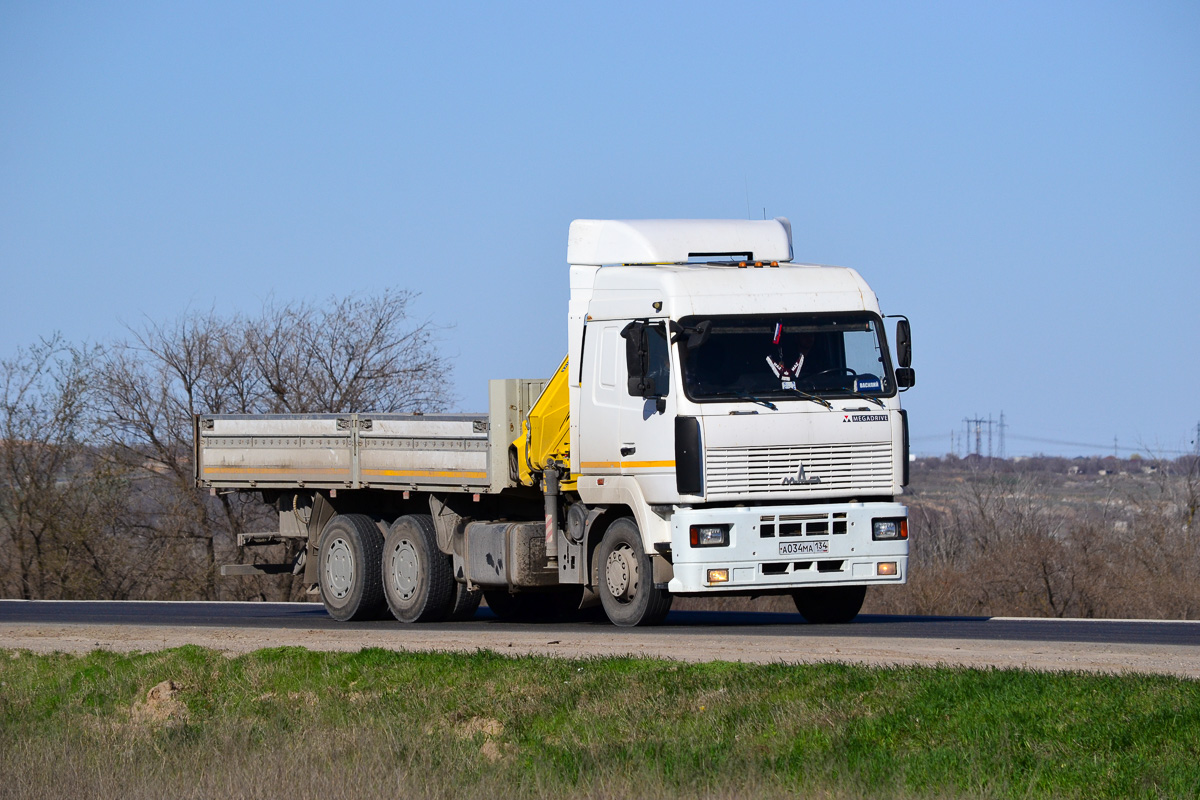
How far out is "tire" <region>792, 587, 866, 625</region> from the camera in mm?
16312

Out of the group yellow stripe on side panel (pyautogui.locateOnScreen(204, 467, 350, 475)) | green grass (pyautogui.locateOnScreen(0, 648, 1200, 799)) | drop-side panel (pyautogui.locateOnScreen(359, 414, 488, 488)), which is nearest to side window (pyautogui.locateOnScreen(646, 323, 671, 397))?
drop-side panel (pyautogui.locateOnScreen(359, 414, 488, 488))

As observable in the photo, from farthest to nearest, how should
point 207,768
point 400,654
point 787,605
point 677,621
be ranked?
point 787,605 < point 677,621 < point 400,654 < point 207,768

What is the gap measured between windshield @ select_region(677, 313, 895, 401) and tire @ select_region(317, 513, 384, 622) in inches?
228

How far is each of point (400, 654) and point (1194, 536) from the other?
Answer: 25330mm

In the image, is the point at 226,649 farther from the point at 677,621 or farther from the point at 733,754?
the point at 733,754

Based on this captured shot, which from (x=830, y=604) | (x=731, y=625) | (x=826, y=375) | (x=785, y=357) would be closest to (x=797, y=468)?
(x=826, y=375)

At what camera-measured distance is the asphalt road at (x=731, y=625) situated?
14555 mm

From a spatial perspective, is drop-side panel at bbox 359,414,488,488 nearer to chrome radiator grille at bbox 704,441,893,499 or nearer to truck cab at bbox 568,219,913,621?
truck cab at bbox 568,219,913,621

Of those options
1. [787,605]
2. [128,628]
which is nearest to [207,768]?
[128,628]

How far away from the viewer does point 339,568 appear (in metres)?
19.2

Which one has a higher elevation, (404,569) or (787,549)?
(787,549)

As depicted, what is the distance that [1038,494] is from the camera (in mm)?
48062

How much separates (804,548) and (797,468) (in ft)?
2.52

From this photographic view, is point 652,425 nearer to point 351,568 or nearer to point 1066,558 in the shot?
point 351,568
